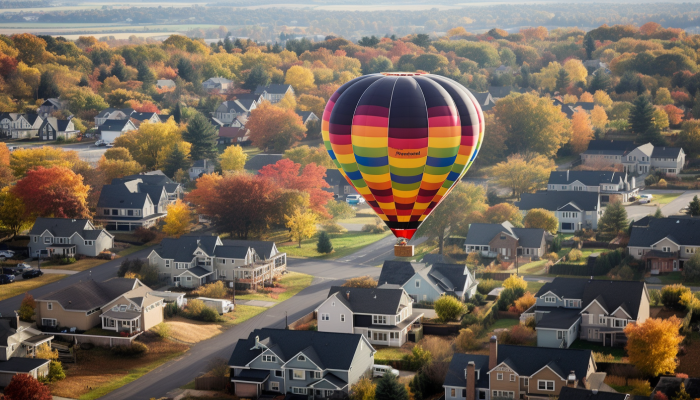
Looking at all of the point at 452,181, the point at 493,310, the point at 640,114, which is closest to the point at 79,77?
the point at 640,114

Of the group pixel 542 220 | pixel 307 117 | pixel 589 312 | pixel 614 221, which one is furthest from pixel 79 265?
pixel 307 117

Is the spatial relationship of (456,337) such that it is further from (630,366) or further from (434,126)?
(434,126)

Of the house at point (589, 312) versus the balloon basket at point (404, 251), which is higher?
the balloon basket at point (404, 251)

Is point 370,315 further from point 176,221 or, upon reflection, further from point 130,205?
point 130,205

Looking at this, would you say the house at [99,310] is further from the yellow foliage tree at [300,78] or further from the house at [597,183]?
the yellow foliage tree at [300,78]

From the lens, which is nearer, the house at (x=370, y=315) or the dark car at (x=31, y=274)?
the house at (x=370, y=315)

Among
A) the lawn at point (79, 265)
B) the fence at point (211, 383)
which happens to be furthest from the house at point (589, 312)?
the lawn at point (79, 265)

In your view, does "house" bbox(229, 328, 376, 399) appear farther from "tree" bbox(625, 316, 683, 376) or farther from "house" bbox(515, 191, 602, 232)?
"house" bbox(515, 191, 602, 232)
